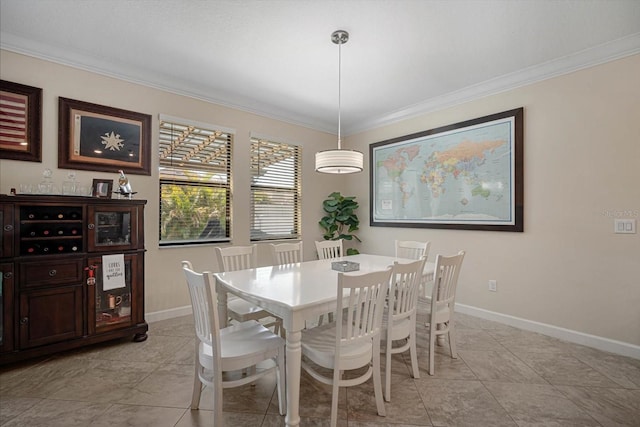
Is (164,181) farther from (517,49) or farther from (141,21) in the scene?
(517,49)

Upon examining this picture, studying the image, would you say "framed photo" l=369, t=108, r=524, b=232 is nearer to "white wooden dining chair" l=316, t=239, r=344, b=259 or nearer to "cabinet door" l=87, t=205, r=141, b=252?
"white wooden dining chair" l=316, t=239, r=344, b=259

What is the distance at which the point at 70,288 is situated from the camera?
2527mm

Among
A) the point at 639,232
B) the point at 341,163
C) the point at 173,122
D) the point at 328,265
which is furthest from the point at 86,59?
the point at 639,232

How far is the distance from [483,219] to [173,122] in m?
3.81

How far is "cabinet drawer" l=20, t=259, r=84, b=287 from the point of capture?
7.73 feet

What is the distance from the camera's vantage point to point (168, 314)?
3.45 metres

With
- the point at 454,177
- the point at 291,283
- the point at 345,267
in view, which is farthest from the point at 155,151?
the point at 454,177

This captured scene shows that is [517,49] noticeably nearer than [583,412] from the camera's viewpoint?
No

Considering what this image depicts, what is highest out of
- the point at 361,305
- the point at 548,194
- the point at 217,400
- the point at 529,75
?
the point at 529,75

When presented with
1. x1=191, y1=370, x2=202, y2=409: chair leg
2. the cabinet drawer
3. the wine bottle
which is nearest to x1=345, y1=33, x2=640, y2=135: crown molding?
the wine bottle

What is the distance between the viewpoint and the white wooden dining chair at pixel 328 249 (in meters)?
3.38

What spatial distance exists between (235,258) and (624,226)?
3.52 meters

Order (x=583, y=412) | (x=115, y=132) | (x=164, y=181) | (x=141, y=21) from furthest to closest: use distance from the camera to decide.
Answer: (x=164, y=181) < (x=115, y=132) < (x=141, y=21) < (x=583, y=412)

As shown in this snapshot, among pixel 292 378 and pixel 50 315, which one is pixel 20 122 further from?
pixel 292 378
